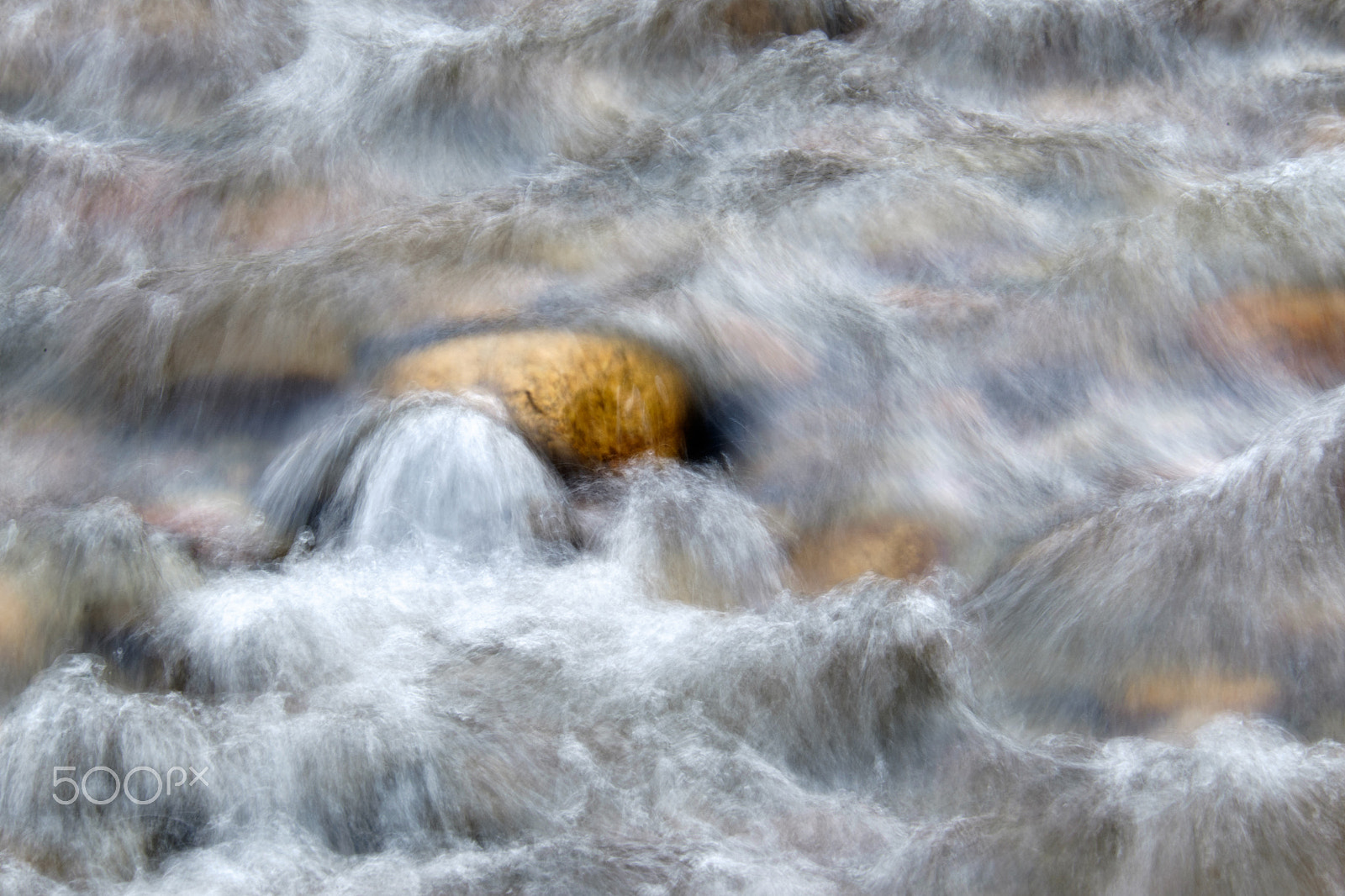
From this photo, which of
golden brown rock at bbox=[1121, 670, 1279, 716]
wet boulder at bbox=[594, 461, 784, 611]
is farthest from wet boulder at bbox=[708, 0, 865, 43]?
golden brown rock at bbox=[1121, 670, 1279, 716]

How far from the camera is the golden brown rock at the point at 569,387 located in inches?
155

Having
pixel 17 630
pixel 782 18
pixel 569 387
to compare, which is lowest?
pixel 17 630

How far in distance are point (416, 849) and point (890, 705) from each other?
4.16 ft

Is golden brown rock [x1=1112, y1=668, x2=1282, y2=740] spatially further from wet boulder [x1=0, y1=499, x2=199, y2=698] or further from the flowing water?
wet boulder [x1=0, y1=499, x2=199, y2=698]

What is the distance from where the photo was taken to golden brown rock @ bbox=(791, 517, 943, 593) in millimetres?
Answer: 3686

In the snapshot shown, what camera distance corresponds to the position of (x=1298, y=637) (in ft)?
10.3

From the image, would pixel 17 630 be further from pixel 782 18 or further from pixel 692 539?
pixel 782 18

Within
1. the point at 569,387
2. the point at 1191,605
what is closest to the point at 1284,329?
the point at 1191,605

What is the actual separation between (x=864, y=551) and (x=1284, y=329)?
1900 millimetres

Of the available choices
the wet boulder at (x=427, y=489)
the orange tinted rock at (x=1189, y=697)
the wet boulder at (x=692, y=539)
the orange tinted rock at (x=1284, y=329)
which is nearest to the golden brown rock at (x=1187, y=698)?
the orange tinted rock at (x=1189, y=697)

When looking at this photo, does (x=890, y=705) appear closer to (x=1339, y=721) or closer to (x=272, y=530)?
(x=1339, y=721)

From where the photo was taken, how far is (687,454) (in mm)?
4059

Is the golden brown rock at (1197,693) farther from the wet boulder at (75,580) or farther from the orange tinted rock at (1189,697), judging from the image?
the wet boulder at (75,580)

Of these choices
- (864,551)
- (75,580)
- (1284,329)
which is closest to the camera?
(75,580)
